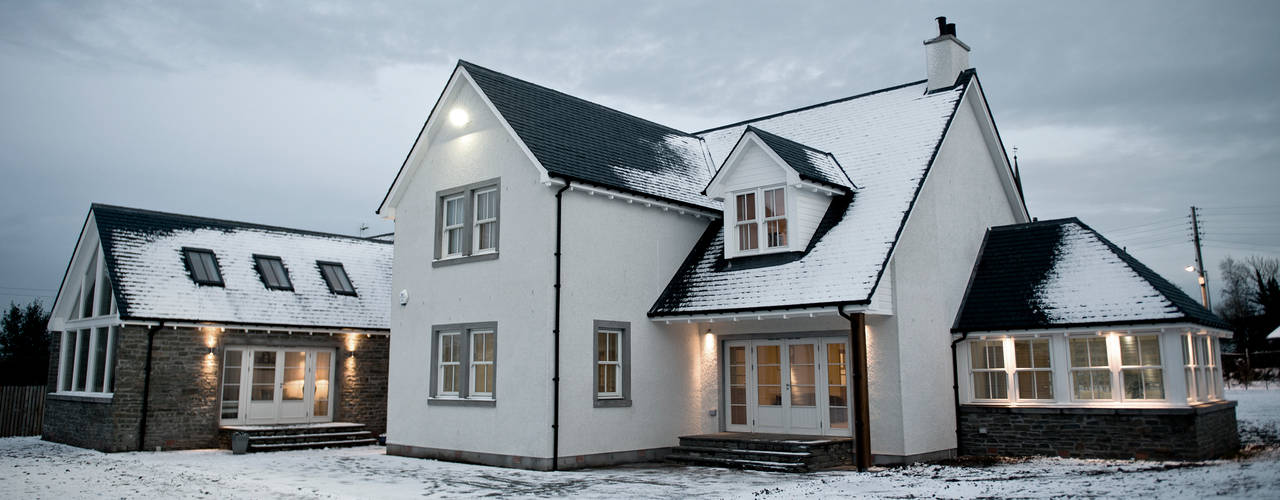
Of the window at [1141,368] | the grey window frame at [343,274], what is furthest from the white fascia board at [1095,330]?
the grey window frame at [343,274]

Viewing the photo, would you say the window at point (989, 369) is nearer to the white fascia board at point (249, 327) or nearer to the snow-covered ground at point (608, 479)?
the snow-covered ground at point (608, 479)

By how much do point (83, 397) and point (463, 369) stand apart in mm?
10406

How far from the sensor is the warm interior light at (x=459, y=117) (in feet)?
60.9

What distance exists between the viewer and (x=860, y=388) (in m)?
15.1

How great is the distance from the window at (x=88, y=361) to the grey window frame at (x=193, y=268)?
214cm

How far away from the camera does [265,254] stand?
80.8 ft

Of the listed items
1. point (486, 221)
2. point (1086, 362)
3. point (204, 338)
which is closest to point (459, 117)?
point (486, 221)

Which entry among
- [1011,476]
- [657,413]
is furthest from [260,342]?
[1011,476]

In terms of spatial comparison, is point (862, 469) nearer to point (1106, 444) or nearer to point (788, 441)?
point (788, 441)

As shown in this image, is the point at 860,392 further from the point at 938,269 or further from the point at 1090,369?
the point at 1090,369

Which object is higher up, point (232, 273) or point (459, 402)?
point (232, 273)

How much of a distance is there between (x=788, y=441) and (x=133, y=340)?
1465 centimetres

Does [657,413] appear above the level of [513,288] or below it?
below

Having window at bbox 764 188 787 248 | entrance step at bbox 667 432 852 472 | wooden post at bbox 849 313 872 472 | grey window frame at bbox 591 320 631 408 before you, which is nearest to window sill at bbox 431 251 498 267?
grey window frame at bbox 591 320 631 408
